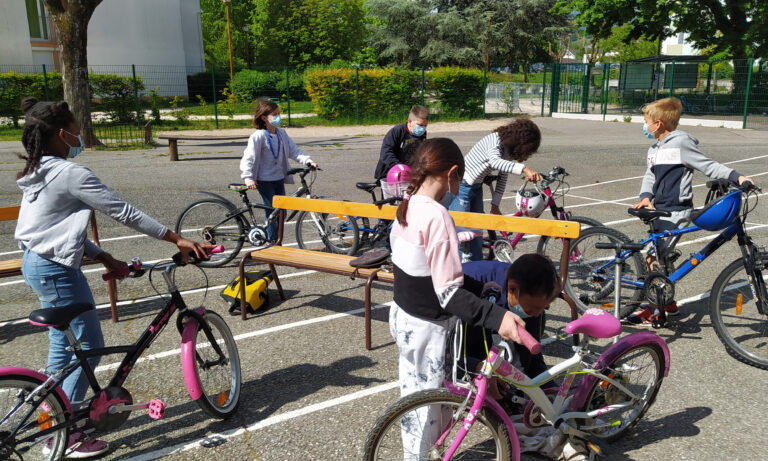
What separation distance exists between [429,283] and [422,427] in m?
0.65

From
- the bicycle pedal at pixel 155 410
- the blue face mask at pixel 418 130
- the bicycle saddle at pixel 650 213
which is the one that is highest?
the blue face mask at pixel 418 130

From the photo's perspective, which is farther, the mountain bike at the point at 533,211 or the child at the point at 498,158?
the mountain bike at the point at 533,211

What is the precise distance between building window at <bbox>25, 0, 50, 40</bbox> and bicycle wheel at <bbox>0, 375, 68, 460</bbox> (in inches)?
1468

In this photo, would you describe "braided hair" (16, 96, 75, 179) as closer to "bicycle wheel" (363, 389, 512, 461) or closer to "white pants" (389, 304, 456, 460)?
"white pants" (389, 304, 456, 460)

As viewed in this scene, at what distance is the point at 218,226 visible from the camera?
724 cm

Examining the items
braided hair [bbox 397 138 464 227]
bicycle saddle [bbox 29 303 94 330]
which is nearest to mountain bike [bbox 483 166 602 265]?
braided hair [bbox 397 138 464 227]

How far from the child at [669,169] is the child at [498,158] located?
984mm

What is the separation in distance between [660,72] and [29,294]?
1133 inches

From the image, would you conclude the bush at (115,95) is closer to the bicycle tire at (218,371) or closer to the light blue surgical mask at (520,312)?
the bicycle tire at (218,371)

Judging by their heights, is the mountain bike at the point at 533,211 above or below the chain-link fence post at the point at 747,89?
below

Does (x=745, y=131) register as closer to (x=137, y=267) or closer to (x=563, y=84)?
(x=563, y=84)

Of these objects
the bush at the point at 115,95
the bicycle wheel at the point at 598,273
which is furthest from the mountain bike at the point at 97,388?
the bush at the point at 115,95

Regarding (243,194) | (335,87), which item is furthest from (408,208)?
(335,87)

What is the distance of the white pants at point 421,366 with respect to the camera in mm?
2688
